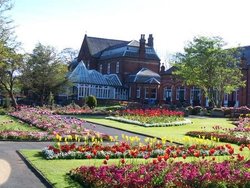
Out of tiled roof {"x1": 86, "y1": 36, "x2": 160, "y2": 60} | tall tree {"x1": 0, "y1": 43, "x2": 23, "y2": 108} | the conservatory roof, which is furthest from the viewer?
tiled roof {"x1": 86, "y1": 36, "x2": 160, "y2": 60}

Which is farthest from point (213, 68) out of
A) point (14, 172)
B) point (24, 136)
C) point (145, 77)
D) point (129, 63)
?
point (14, 172)

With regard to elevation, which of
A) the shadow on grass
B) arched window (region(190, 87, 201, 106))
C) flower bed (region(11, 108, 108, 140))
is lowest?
the shadow on grass

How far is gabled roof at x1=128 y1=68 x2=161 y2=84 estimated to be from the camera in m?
60.8

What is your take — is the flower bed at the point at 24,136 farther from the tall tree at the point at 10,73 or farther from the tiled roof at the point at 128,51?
the tiled roof at the point at 128,51

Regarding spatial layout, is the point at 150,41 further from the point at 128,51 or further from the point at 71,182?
the point at 71,182

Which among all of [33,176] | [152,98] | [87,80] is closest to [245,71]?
[152,98]

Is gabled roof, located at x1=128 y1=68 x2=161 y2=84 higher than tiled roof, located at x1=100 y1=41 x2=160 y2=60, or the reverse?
tiled roof, located at x1=100 y1=41 x2=160 y2=60

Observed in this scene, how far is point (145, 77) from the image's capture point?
61875 millimetres

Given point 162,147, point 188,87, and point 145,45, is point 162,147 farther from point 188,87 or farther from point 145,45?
point 145,45

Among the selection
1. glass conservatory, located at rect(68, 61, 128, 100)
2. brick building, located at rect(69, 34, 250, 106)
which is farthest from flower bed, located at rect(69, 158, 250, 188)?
glass conservatory, located at rect(68, 61, 128, 100)

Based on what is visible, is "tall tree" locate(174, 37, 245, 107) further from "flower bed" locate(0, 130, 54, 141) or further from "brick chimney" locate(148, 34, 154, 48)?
"flower bed" locate(0, 130, 54, 141)

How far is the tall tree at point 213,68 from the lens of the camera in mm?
44188

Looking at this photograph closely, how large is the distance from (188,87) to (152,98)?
→ 699 cm

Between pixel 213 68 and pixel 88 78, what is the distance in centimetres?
2009
